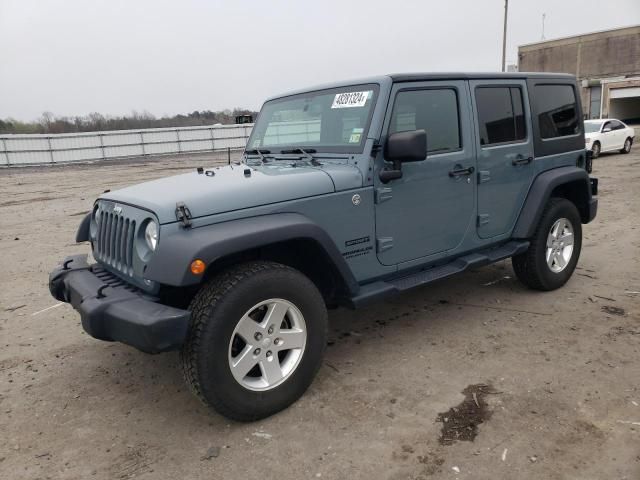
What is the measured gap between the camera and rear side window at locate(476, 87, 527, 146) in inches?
164

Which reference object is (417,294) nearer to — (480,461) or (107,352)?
(480,461)

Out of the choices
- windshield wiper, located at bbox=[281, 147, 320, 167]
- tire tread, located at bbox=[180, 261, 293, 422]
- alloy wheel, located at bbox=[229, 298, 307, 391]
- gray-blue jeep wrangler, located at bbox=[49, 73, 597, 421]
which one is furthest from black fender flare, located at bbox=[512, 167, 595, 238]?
tire tread, located at bbox=[180, 261, 293, 422]

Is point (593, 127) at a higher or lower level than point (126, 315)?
higher

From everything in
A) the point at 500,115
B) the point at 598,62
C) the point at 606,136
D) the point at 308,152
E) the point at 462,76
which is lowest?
the point at 606,136

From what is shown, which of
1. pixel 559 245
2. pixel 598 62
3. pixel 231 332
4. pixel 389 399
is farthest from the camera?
pixel 598 62

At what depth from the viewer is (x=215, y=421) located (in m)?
3.02

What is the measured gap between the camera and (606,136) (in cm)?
1756

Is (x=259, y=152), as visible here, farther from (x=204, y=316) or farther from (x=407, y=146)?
(x=204, y=316)

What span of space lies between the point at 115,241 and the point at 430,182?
2.21m

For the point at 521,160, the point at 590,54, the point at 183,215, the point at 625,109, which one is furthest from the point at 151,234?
the point at 590,54

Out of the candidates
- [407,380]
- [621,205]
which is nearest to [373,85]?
[407,380]

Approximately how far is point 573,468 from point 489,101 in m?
2.87

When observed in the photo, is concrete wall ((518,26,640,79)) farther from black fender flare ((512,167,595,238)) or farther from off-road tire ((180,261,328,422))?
off-road tire ((180,261,328,422))

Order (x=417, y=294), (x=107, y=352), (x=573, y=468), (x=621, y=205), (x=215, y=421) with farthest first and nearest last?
(x=621, y=205)
(x=417, y=294)
(x=107, y=352)
(x=215, y=421)
(x=573, y=468)
